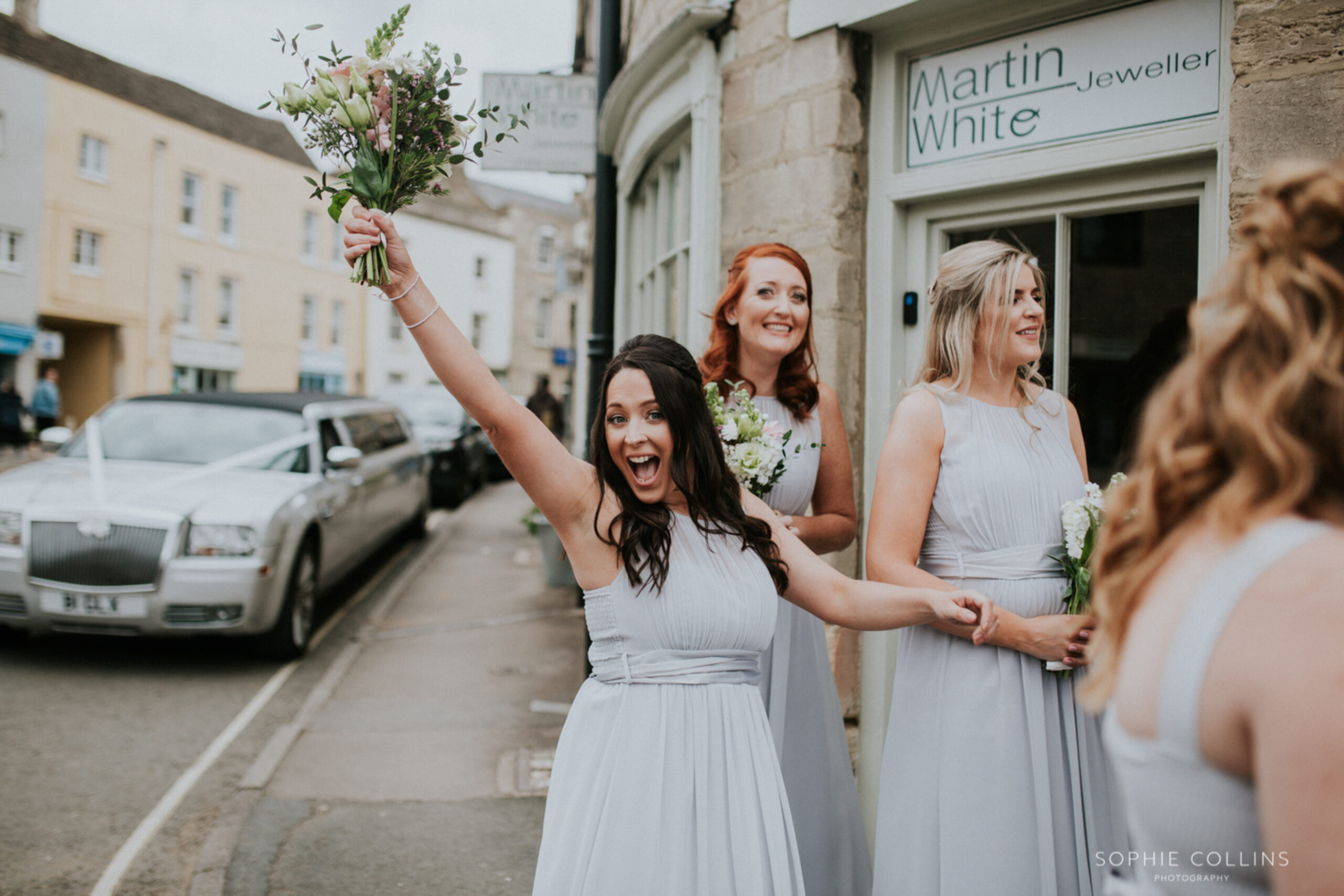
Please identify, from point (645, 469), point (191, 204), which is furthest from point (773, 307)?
point (191, 204)

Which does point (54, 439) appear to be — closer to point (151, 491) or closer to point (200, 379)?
point (151, 491)

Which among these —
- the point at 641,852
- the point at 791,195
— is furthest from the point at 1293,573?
the point at 791,195

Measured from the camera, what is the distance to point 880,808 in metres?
2.48

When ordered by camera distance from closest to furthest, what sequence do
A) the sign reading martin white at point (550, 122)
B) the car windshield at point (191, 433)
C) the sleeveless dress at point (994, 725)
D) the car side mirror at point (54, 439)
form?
the sleeveless dress at point (994, 725) < the sign reading martin white at point (550, 122) < the car windshield at point (191, 433) < the car side mirror at point (54, 439)

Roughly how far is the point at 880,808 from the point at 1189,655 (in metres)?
1.69

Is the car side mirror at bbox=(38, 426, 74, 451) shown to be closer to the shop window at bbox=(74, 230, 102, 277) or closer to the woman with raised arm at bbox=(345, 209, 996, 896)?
the woman with raised arm at bbox=(345, 209, 996, 896)

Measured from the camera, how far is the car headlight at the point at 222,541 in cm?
598

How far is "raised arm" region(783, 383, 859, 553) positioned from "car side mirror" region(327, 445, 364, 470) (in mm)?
5100

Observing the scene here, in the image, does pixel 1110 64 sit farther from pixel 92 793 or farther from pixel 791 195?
pixel 92 793

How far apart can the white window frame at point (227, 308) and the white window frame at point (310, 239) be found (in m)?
3.02

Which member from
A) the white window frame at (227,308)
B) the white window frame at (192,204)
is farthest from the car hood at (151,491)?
the white window frame at (227,308)

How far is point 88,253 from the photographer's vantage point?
2558 centimetres

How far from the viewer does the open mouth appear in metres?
2.11

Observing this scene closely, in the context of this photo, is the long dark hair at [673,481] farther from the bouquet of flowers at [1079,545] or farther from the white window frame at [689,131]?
the white window frame at [689,131]
